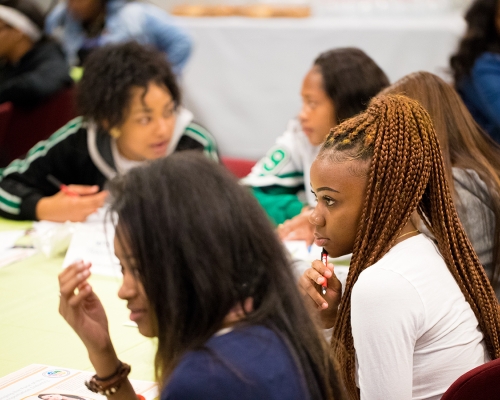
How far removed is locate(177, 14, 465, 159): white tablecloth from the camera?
4.39m

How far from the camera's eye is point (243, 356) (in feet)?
2.89

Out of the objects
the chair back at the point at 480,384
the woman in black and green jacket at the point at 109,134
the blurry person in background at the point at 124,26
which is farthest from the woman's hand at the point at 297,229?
the blurry person in background at the point at 124,26

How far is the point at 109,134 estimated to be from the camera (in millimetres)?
2500

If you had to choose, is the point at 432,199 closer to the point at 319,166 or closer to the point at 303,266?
A: the point at 319,166

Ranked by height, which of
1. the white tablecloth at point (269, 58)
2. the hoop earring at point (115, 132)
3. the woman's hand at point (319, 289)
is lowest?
the white tablecloth at point (269, 58)

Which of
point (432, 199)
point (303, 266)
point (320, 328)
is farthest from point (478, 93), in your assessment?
point (320, 328)

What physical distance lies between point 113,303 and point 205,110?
3705mm

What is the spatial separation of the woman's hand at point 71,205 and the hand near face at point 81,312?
1043 millimetres

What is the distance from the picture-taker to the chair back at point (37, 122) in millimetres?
3609

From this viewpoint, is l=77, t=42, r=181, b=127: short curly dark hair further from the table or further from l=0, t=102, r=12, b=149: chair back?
l=0, t=102, r=12, b=149: chair back

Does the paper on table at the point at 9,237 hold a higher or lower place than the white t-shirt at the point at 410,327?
lower

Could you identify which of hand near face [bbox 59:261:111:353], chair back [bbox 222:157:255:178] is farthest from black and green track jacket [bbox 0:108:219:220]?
hand near face [bbox 59:261:111:353]

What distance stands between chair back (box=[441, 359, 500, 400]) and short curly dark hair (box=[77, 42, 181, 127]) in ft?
5.51

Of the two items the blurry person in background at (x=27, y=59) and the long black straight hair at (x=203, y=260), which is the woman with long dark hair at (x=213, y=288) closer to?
the long black straight hair at (x=203, y=260)
